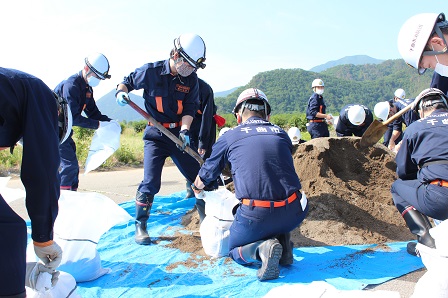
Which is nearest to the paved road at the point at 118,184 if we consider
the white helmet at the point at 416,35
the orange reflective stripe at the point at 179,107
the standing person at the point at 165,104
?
the standing person at the point at 165,104

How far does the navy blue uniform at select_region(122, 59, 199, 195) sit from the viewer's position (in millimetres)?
4277

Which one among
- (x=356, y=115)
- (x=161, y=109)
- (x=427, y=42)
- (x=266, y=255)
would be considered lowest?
(x=266, y=255)

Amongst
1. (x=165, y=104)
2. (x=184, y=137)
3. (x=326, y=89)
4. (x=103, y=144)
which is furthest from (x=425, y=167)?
(x=326, y=89)

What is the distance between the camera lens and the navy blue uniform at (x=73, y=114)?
4.98 m

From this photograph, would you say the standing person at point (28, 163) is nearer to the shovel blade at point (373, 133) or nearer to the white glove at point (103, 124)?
the white glove at point (103, 124)

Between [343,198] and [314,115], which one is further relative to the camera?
[314,115]

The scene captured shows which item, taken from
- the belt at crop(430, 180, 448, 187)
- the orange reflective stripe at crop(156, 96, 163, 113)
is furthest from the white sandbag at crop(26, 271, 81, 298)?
the belt at crop(430, 180, 448, 187)

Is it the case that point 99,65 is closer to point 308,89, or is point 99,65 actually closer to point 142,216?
point 142,216

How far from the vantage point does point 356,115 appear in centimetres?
748

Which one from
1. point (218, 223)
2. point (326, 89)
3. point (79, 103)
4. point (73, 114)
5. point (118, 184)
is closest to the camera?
point (218, 223)

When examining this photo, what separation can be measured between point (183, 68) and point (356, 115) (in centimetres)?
425

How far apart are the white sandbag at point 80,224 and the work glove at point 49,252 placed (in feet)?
3.19

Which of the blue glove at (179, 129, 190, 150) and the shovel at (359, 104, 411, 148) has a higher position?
the blue glove at (179, 129, 190, 150)

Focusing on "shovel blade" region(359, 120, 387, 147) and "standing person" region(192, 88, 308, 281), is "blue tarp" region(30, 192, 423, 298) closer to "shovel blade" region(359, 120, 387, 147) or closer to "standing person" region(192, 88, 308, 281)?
"standing person" region(192, 88, 308, 281)
